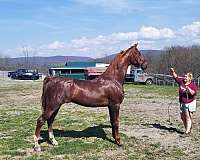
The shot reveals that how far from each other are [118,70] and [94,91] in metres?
0.83

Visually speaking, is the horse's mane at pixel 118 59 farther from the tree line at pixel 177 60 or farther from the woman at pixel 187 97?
the tree line at pixel 177 60

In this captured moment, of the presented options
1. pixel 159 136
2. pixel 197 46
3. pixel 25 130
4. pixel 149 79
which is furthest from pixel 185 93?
pixel 197 46

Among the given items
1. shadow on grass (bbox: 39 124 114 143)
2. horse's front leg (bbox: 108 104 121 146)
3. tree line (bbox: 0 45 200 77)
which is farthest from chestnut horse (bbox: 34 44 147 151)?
tree line (bbox: 0 45 200 77)

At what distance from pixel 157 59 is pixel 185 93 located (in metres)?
53.2

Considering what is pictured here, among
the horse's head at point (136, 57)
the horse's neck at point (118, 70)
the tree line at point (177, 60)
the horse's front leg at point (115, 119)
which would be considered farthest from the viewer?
the tree line at point (177, 60)

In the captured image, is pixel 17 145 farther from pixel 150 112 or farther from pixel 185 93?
pixel 150 112

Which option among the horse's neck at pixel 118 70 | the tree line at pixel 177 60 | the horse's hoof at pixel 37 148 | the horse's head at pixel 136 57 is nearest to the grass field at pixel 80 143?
the horse's hoof at pixel 37 148

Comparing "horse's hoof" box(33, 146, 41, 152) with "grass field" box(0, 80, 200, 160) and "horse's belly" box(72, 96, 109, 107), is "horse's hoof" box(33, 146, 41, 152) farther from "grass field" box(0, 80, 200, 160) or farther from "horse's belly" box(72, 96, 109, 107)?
"horse's belly" box(72, 96, 109, 107)

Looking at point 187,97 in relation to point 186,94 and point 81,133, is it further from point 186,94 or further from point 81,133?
point 81,133

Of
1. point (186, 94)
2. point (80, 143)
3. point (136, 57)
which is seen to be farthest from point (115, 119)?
point (186, 94)

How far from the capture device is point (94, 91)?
356 inches

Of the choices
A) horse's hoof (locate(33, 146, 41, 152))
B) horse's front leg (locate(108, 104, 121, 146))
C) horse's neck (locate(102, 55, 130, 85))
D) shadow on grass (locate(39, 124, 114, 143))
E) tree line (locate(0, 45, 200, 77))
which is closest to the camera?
horse's hoof (locate(33, 146, 41, 152))

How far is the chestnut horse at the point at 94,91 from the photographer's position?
8688 millimetres

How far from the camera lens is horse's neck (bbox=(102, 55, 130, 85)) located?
9.35 metres
